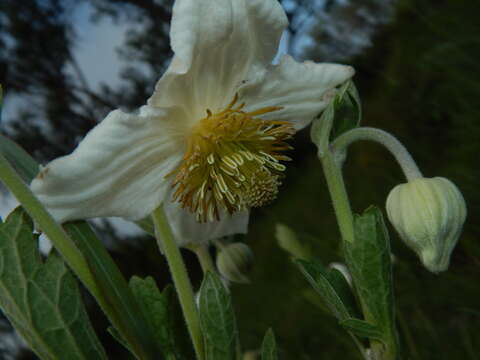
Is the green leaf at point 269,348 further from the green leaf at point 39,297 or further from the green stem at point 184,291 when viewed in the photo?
the green leaf at point 39,297

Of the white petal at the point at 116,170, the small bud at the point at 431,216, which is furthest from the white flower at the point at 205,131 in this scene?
the small bud at the point at 431,216

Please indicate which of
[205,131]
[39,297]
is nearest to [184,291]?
[39,297]

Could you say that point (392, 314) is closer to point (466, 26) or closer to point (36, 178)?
point (36, 178)

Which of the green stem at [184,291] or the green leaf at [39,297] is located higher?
the green leaf at [39,297]

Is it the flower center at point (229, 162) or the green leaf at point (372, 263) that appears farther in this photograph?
the flower center at point (229, 162)

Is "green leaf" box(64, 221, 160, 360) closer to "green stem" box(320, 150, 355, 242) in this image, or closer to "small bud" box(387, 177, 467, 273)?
"green stem" box(320, 150, 355, 242)

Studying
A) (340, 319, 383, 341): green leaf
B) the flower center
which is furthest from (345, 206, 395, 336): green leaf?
the flower center

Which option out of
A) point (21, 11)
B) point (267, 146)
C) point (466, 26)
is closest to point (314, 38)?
point (21, 11)
